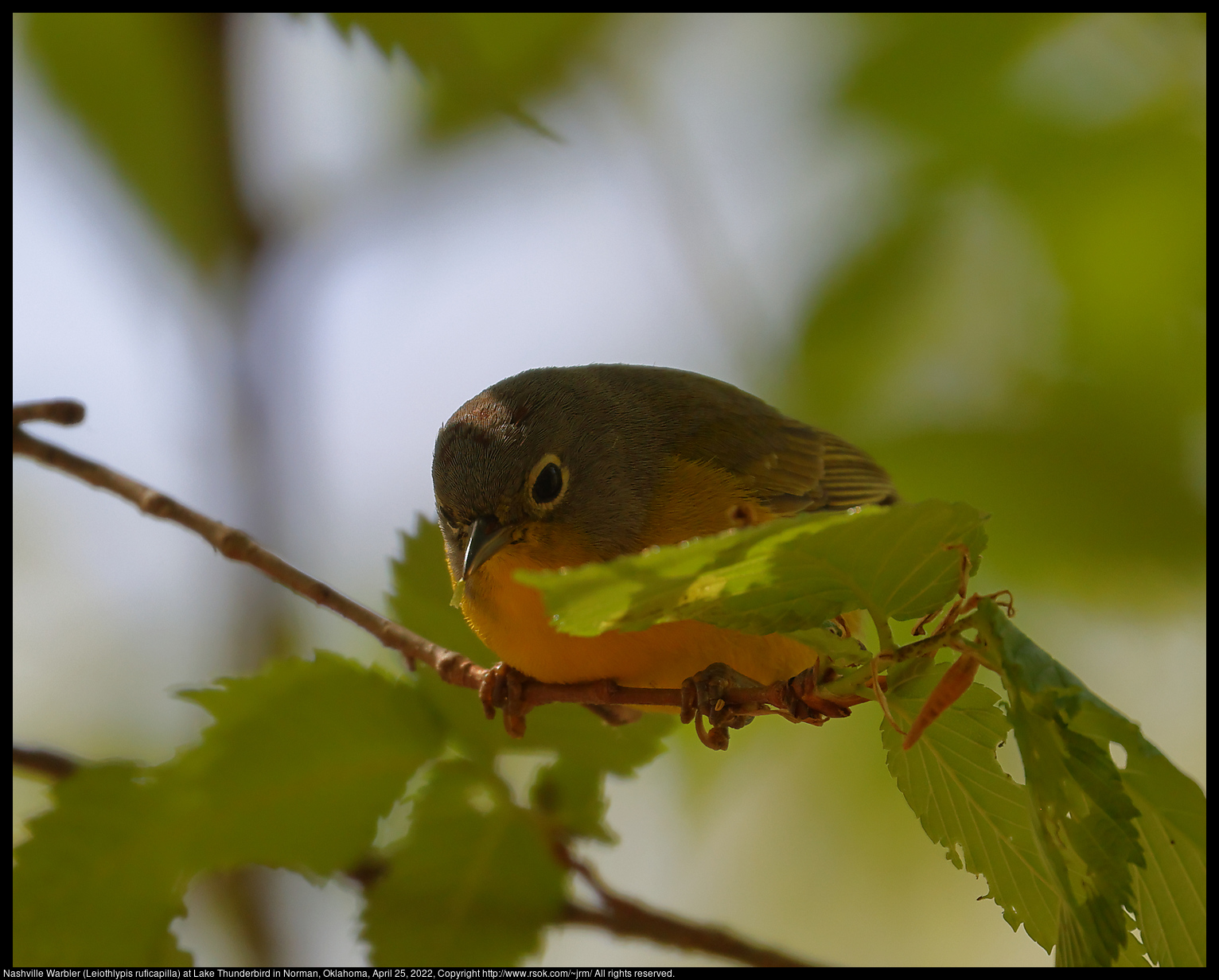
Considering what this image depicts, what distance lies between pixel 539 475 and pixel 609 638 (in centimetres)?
62

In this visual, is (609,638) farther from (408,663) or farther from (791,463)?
(791,463)

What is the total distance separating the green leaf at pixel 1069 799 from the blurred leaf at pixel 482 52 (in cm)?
158

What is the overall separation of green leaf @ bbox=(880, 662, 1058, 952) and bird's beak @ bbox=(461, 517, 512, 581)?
130 centimetres

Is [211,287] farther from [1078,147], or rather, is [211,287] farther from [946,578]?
[946,578]

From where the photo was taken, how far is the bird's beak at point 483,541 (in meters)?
2.73

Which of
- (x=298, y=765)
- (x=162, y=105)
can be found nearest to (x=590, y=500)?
(x=298, y=765)

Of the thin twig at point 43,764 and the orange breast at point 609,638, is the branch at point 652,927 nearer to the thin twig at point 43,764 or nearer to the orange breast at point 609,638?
the orange breast at point 609,638

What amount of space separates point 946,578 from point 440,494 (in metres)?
1.71

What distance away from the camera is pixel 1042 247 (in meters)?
Answer: 3.46

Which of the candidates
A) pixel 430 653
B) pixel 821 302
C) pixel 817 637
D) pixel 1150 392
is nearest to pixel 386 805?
pixel 430 653

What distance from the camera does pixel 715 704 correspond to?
222 centimetres

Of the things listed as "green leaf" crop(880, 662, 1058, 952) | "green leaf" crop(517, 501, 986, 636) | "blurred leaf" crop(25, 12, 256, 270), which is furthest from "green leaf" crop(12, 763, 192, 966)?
"blurred leaf" crop(25, 12, 256, 270)

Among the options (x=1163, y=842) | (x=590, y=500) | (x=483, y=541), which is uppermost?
(x=590, y=500)

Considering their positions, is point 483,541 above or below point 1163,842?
above
